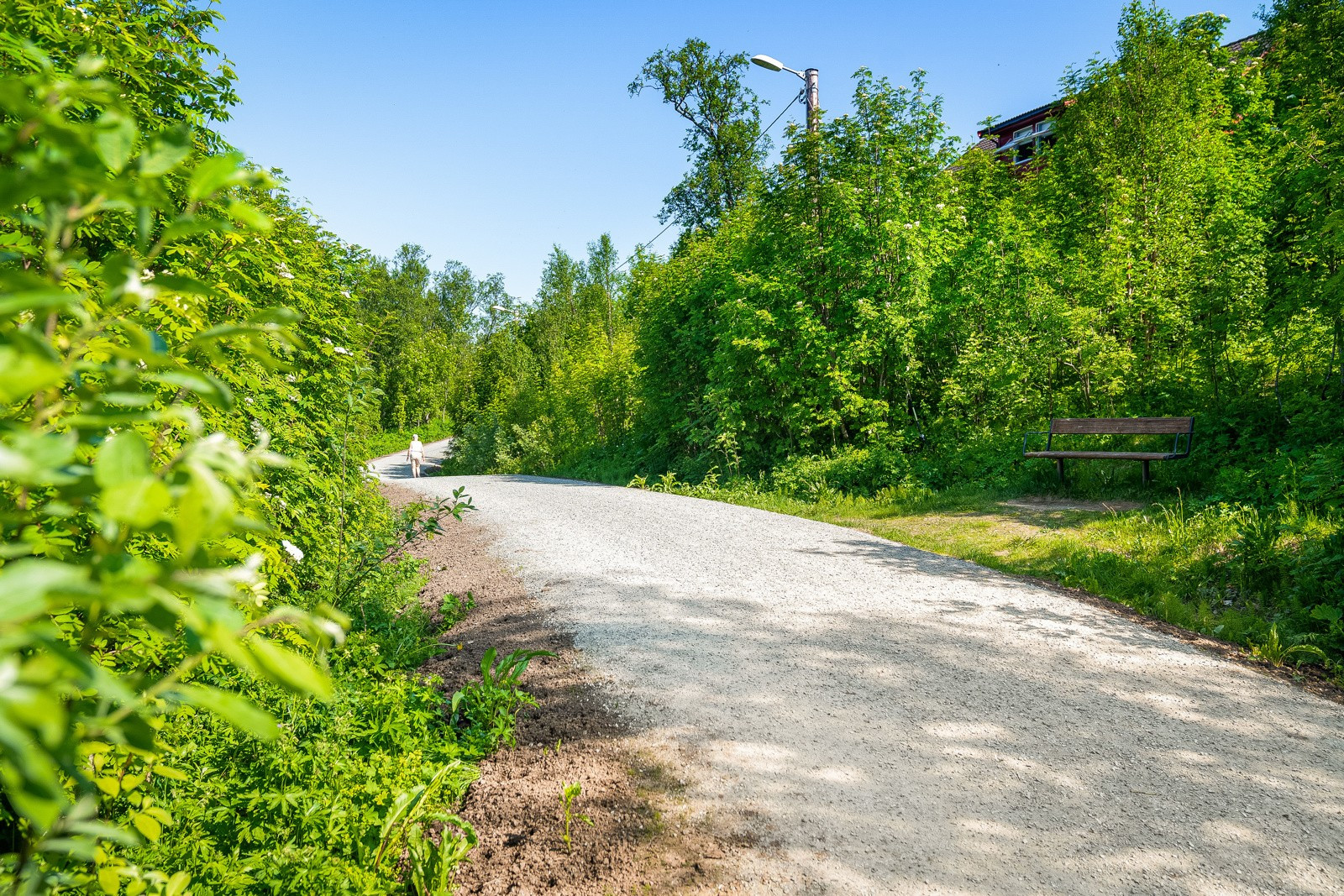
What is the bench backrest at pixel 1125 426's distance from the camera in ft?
25.1

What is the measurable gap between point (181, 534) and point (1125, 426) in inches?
380

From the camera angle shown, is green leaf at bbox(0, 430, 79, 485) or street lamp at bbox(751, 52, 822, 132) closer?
green leaf at bbox(0, 430, 79, 485)

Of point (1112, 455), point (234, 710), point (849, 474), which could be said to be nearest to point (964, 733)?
point (234, 710)

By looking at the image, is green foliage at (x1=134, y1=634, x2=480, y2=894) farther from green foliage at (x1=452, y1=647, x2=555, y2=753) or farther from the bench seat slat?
the bench seat slat

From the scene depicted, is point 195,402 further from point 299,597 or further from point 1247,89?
point 1247,89

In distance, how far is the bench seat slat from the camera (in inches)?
297

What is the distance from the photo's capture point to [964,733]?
3193 mm

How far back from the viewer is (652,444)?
54.5 feet

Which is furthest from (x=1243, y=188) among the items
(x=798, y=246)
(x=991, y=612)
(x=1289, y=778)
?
(x=1289, y=778)

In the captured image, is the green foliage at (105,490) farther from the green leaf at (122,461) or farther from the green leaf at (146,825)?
the green leaf at (146,825)

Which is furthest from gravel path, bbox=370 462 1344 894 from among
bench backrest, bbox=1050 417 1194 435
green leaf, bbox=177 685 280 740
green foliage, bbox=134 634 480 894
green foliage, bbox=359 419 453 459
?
green foliage, bbox=359 419 453 459

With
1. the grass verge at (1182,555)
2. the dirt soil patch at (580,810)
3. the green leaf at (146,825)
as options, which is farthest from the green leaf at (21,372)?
the grass verge at (1182,555)

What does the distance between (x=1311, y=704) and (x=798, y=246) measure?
32.4 feet

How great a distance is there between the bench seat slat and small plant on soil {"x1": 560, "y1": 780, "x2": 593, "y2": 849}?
Answer: 732 centimetres
